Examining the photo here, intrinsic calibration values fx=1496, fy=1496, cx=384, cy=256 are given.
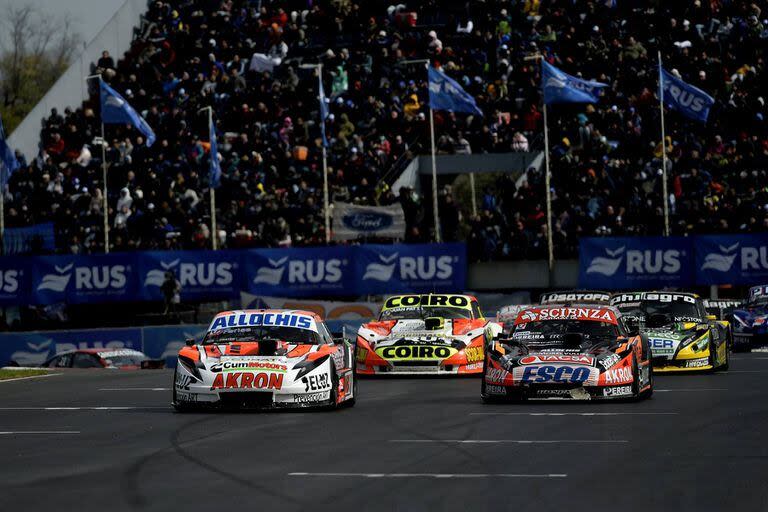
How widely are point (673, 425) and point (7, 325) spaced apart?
2635cm

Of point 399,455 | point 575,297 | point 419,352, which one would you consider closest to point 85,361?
point 419,352

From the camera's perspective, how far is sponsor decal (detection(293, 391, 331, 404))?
17.1 meters

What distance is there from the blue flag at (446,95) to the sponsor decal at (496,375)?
19894 millimetres

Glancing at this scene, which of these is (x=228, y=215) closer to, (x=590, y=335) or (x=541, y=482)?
(x=590, y=335)

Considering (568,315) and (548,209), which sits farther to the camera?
(548,209)

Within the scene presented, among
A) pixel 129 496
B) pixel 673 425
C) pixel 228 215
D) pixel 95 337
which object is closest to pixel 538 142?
pixel 228 215

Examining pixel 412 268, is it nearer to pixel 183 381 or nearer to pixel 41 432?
pixel 183 381

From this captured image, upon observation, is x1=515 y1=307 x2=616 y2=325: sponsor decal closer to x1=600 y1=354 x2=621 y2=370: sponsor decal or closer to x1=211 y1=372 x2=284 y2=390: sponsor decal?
x1=600 y1=354 x2=621 y2=370: sponsor decal

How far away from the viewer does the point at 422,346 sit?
23797 mm

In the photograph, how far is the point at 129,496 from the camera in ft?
33.1

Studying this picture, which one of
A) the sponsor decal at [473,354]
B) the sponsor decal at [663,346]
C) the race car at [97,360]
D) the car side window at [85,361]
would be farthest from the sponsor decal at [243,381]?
the car side window at [85,361]

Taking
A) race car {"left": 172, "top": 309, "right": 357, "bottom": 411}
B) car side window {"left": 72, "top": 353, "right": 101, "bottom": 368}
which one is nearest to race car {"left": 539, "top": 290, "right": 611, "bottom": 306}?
car side window {"left": 72, "top": 353, "right": 101, "bottom": 368}

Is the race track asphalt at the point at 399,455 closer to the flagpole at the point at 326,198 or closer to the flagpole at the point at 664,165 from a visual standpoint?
the flagpole at the point at 664,165

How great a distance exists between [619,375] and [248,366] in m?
4.46
